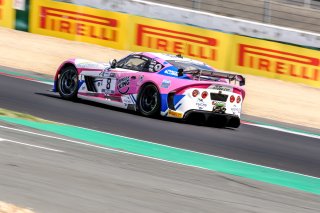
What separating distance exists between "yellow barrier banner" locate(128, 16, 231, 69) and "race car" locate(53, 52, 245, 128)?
5945mm

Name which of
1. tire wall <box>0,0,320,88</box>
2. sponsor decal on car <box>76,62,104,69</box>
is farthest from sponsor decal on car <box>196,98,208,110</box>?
tire wall <box>0,0,320,88</box>

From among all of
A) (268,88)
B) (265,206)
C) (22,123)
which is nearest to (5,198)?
(265,206)

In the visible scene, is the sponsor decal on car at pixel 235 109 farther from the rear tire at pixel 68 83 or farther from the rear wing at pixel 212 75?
the rear tire at pixel 68 83

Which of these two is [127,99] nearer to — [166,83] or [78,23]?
[166,83]

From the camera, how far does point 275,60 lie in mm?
20859

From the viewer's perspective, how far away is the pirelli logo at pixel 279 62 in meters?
20.4

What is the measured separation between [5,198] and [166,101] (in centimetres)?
795

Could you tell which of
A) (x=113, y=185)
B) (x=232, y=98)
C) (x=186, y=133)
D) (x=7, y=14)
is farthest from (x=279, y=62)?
(x=113, y=185)

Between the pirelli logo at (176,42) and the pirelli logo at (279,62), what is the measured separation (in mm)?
875

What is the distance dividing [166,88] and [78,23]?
364 inches

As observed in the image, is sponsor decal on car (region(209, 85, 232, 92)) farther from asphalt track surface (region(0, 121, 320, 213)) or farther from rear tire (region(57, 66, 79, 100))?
asphalt track surface (region(0, 121, 320, 213))

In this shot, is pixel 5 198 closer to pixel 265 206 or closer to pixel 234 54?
pixel 265 206

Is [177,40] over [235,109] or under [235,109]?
over

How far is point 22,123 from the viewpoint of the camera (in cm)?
1264
